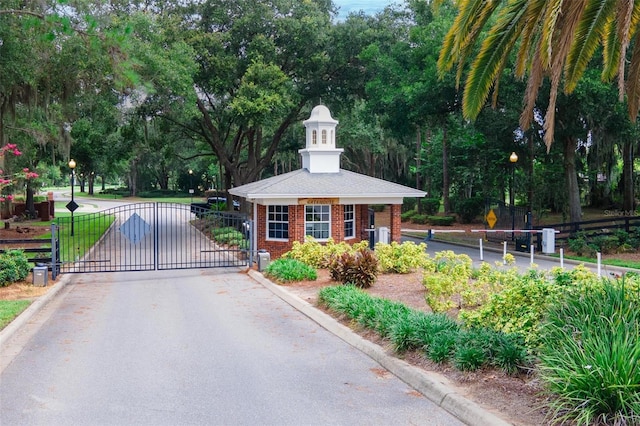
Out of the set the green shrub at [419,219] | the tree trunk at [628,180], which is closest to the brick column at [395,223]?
the green shrub at [419,219]

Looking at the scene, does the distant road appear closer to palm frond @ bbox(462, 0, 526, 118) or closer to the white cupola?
the white cupola

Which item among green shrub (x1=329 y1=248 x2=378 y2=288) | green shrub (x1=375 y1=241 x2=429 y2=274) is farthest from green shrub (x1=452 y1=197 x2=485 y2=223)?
green shrub (x1=329 y1=248 x2=378 y2=288)

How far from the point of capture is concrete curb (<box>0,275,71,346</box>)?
10071 mm

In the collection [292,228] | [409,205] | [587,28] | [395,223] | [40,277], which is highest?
[587,28]

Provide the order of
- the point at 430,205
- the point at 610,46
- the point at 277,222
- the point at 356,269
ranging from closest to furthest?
the point at 610,46 → the point at 356,269 → the point at 277,222 → the point at 430,205

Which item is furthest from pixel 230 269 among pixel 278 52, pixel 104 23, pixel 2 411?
pixel 278 52

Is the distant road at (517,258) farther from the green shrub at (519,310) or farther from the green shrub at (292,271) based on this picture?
the green shrub at (519,310)

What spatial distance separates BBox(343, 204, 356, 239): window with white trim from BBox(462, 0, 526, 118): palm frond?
13.6 metres

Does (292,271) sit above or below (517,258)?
above

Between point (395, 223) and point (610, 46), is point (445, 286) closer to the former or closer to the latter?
point (610, 46)

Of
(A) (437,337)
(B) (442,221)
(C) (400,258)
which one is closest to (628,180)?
A: (B) (442,221)

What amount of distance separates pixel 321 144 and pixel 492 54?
15264mm

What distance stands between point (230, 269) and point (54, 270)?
544 centimetres

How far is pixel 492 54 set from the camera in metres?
8.92
